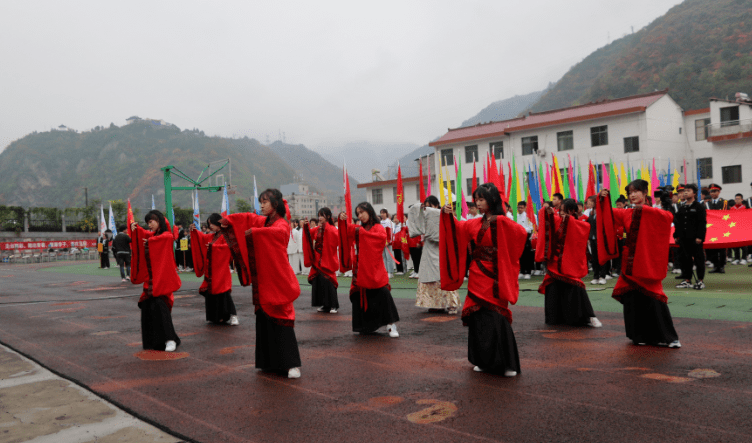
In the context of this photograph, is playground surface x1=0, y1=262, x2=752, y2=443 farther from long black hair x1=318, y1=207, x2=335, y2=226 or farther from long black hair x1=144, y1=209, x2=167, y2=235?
long black hair x1=318, y1=207, x2=335, y2=226

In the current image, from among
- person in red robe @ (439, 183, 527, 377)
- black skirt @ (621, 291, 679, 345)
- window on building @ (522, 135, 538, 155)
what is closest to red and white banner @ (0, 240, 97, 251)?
window on building @ (522, 135, 538, 155)

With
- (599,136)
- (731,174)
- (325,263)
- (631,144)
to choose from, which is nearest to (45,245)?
(599,136)

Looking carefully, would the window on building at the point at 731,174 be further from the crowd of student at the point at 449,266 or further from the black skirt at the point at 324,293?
the black skirt at the point at 324,293

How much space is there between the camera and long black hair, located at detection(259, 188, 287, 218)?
530 cm

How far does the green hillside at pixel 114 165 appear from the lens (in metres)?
93.8

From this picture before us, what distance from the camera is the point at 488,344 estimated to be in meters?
4.96

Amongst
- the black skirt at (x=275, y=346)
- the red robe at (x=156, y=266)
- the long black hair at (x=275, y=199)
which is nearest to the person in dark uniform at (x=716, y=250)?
Answer: the long black hair at (x=275, y=199)

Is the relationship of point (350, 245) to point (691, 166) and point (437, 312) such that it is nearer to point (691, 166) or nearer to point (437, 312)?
point (437, 312)

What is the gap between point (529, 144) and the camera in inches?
1383

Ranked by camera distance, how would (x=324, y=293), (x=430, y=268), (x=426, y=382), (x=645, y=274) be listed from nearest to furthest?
1. (x=426, y=382)
2. (x=645, y=274)
3. (x=430, y=268)
4. (x=324, y=293)

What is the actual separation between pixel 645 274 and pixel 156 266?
5.59 metres

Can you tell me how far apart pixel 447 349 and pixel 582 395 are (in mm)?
2075

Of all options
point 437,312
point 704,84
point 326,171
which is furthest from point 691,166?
point 326,171

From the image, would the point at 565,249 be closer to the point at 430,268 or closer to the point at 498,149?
the point at 430,268
